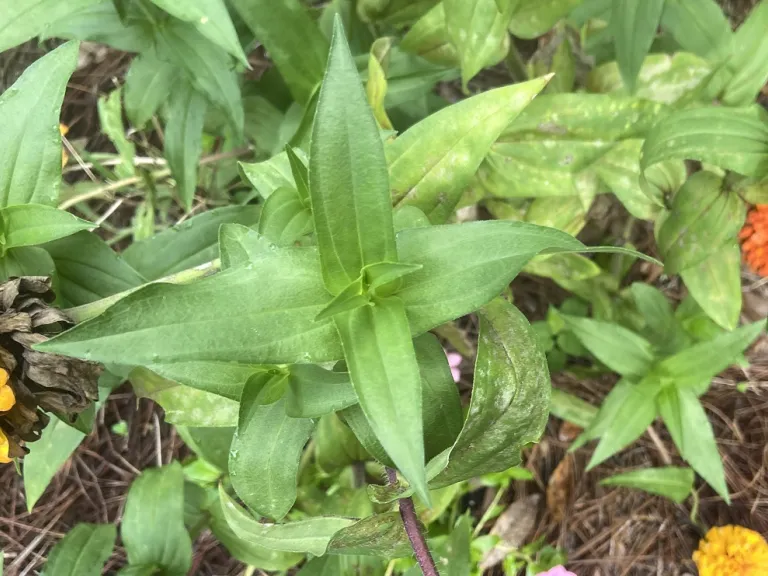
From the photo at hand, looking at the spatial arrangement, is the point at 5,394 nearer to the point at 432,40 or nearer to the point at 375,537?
the point at 375,537

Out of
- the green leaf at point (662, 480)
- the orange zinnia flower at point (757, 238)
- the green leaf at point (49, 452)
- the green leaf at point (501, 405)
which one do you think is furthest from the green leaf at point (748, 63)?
the green leaf at point (49, 452)

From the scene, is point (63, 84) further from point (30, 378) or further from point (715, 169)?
point (715, 169)

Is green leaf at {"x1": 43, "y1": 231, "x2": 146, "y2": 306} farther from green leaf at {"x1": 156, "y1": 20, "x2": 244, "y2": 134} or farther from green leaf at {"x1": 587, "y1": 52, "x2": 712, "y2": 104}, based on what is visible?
green leaf at {"x1": 587, "y1": 52, "x2": 712, "y2": 104}

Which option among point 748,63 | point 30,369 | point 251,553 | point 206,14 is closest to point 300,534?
point 30,369

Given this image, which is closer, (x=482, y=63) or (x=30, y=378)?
(x=30, y=378)

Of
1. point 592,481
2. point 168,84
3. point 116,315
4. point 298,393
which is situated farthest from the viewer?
point 592,481

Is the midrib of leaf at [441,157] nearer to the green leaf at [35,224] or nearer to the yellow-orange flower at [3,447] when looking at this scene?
the green leaf at [35,224]

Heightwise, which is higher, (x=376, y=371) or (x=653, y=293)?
(x=376, y=371)

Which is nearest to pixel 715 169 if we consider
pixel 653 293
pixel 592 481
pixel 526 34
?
pixel 653 293
